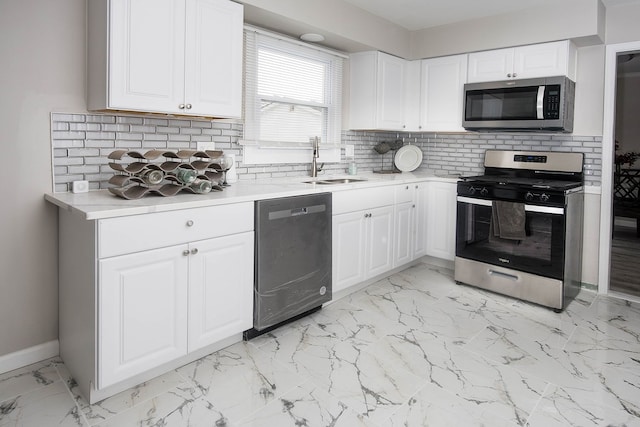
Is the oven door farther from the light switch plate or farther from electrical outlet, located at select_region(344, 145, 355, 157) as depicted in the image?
the light switch plate

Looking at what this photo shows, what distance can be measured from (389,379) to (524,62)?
2872 mm

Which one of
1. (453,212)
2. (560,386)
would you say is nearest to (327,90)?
(453,212)

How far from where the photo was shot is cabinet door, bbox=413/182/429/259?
4.17 m

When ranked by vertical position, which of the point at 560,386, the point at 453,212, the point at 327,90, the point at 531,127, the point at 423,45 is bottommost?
the point at 560,386

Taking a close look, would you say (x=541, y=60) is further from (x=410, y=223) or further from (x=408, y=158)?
(x=410, y=223)

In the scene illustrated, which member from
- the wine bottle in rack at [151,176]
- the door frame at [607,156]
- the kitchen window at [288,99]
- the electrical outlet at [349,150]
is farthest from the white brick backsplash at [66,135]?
the door frame at [607,156]

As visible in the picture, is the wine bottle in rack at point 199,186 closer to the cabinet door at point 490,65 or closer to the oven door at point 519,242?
the oven door at point 519,242

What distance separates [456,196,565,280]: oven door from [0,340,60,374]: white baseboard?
3.06m

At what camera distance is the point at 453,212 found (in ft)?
13.6

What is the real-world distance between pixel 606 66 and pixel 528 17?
0.74m

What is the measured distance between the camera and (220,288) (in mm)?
2428

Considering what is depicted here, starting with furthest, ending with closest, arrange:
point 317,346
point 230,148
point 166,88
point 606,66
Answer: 1. point 606,66
2. point 230,148
3. point 317,346
4. point 166,88

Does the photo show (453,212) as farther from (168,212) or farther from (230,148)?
(168,212)

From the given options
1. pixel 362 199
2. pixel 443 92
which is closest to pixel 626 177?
pixel 443 92
